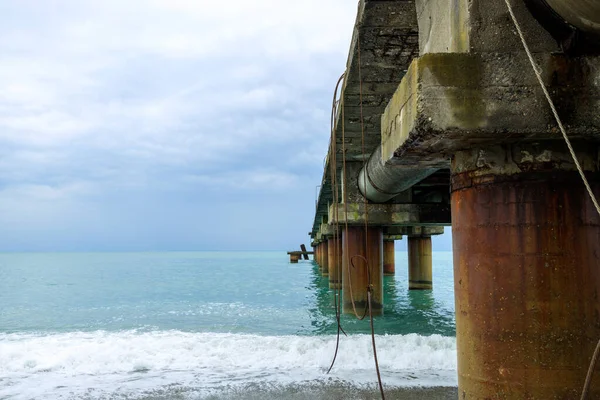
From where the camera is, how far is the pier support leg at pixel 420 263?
85.6 ft

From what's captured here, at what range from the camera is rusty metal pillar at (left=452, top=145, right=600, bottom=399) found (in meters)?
3.38

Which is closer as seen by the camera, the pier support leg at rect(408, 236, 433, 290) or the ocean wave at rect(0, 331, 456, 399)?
the ocean wave at rect(0, 331, 456, 399)

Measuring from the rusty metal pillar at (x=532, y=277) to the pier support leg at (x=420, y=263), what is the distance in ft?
75.1

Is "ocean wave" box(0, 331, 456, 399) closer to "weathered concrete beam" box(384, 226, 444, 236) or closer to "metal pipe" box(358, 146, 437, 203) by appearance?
"metal pipe" box(358, 146, 437, 203)

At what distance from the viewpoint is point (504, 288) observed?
11.5 feet

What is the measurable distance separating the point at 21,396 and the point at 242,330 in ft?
27.9

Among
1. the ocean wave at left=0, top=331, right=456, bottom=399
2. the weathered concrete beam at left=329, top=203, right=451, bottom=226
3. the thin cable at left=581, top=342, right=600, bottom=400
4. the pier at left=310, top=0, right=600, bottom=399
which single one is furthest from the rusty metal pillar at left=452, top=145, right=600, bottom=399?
the weathered concrete beam at left=329, top=203, right=451, bottom=226

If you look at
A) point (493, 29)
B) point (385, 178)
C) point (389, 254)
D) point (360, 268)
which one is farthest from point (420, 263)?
point (493, 29)

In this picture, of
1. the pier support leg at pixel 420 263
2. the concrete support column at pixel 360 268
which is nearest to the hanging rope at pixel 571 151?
the concrete support column at pixel 360 268

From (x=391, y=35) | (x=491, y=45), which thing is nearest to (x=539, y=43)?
(x=491, y=45)

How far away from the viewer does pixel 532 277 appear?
3.42 metres

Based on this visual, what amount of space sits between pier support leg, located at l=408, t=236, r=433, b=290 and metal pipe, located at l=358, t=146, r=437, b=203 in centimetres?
1344

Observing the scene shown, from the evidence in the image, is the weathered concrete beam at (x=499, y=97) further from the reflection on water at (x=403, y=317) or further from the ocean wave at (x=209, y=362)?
the reflection on water at (x=403, y=317)

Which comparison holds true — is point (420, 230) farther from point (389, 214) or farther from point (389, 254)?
point (389, 254)
